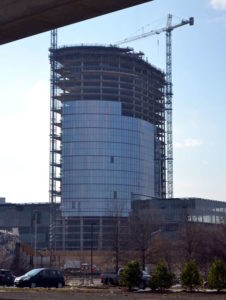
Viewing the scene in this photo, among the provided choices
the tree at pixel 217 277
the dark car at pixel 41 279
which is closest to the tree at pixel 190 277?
the tree at pixel 217 277

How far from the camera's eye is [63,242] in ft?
594

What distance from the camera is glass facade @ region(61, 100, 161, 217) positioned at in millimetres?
186375

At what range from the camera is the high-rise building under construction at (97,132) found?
187m

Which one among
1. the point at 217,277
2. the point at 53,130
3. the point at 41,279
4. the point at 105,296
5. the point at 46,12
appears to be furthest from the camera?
the point at 53,130

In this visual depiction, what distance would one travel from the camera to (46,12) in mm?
20766

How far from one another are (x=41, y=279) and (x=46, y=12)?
3497cm

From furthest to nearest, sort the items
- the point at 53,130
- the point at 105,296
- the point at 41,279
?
the point at 53,130
the point at 41,279
the point at 105,296

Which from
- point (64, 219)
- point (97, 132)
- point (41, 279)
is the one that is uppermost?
point (97, 132)

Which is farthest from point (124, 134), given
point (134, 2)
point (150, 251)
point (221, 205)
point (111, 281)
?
point (134, 2)

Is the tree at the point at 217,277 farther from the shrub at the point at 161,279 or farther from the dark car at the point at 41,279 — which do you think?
the dark car at the point at 41,279

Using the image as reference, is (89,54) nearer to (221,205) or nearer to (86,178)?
(86,178)

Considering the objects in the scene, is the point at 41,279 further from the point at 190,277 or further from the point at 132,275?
the point at 190,277

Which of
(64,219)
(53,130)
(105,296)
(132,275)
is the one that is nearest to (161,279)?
(132,275)

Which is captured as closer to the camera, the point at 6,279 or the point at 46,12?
the point at 46,12
